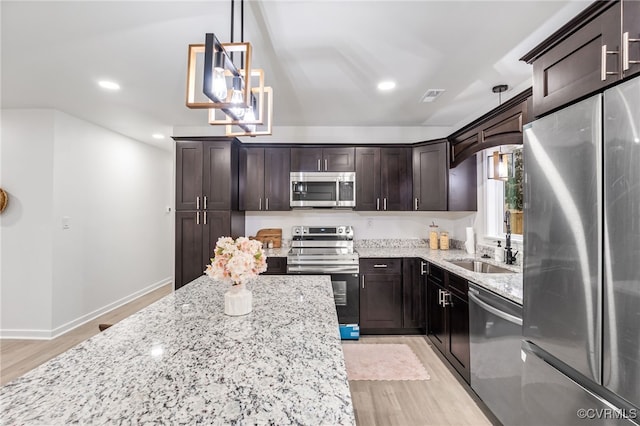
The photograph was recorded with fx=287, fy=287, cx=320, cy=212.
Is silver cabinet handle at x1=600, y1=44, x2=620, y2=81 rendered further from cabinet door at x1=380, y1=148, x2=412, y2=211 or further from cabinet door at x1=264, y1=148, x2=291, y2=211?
cabinet door at x1=264, y1=148, x2=291, y2=211

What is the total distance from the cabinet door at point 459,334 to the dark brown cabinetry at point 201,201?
256 cm

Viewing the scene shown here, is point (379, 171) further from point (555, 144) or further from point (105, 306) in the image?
point (105, 306)

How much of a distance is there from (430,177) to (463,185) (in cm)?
39

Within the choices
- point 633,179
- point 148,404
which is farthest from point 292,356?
point 633,179

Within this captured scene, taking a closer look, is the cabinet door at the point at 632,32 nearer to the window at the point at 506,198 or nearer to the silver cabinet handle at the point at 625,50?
the silver cabinet handle at the point at 625,50

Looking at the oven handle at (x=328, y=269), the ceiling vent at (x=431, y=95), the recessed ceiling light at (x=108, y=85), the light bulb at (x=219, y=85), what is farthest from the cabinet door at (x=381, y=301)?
the recessed ceiling light at (x=108, y=85)

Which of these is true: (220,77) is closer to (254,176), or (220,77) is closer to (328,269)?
(328,269)

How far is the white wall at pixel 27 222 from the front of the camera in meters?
3.33

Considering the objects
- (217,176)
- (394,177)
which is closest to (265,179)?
(217,176)

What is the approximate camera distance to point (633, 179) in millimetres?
970

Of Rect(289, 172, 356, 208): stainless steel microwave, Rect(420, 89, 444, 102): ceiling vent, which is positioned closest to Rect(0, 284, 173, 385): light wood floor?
Rect(289, 172, 356, 208): stainless steel microwave

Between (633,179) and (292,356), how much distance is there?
1.31 meters

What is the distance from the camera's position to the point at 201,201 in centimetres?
357

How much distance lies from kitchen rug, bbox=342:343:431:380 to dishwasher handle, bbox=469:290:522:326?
0.89m
